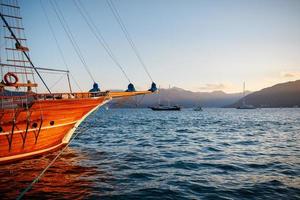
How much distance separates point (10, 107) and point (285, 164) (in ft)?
47.0

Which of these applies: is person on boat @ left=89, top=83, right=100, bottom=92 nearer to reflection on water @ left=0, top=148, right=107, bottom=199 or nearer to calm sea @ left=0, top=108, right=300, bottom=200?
calm sea @ left=0, top=108, right=300, bottom=200

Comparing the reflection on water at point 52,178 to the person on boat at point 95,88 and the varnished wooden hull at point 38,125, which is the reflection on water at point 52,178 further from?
the person on boat at point 95,88

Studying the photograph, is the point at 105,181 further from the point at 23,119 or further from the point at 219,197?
the point at 23,119

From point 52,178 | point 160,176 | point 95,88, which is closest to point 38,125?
point 52,178

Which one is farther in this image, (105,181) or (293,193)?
(105,181)


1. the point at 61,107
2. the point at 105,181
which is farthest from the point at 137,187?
the point at 61,107

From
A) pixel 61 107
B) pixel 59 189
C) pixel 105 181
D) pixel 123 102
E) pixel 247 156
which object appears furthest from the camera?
pixel 123 102

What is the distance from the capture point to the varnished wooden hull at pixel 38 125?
1158cm

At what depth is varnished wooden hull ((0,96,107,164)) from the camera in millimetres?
11578

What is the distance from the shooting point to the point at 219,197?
7801 mm

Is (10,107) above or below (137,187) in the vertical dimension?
above

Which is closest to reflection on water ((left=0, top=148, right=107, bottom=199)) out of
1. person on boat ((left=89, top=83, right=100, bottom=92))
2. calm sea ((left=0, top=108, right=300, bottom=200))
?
calm sea ((left=0, top=108, right=300, bottom=200))

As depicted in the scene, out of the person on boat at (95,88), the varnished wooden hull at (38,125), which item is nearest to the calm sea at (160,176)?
the varnished wooden hull at (38,125)

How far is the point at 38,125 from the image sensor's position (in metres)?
12.7
